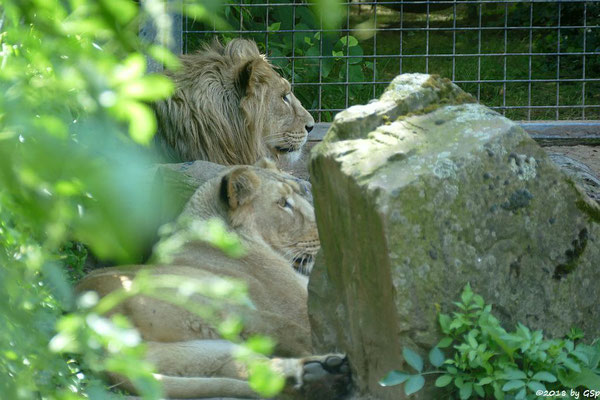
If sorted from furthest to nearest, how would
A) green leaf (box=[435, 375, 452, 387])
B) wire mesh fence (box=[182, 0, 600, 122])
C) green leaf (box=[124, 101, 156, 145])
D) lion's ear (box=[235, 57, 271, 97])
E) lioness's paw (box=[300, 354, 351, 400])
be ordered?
wire mesh fence (box=[182, 0, 600, 122]) → lion's ear (box=[235, 57, 271, 97]) → lioness's paw (box=[300, 354, 351, 400]) → green leaf (box=[435, 375, 452, 387]) → green leaf (box=[124, 101, 156, 145])

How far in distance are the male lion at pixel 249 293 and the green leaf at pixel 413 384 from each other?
45 cm

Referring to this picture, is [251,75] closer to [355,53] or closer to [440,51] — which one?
[355,53]

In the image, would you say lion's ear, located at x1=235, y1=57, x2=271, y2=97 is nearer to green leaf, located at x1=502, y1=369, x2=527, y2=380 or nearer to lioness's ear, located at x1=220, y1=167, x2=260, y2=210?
lioness's ear, located at x1=220, y1=167, x2=260, y2=210

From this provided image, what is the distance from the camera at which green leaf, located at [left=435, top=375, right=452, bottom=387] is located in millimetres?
2871

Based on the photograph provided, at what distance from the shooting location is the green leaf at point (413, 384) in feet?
9.37

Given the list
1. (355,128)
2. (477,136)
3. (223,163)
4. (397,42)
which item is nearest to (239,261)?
(355,128)

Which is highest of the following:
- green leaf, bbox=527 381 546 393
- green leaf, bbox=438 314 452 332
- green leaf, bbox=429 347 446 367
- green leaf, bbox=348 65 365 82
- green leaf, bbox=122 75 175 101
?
green leaf, bbox=122 75 175 101

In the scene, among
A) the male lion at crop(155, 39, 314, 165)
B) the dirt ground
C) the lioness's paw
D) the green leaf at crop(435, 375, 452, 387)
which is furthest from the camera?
the dirt ground

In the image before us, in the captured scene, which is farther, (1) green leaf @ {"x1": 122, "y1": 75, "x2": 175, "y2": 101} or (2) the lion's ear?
(2) the lion's ear

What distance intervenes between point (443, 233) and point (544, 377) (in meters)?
0.56

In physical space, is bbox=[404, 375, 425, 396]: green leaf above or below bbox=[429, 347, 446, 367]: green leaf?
below

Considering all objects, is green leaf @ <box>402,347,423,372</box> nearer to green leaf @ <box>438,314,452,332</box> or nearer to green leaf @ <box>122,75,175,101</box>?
green leaf @ <box>438,314,452,332</box>

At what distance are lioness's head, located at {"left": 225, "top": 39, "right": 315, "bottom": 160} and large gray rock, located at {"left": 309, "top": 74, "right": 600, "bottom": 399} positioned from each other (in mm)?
3051

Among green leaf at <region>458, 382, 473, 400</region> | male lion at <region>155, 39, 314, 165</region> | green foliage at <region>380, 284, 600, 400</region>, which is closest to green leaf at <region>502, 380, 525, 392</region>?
green foliage at <region>380, 284, 600, 400</region>
